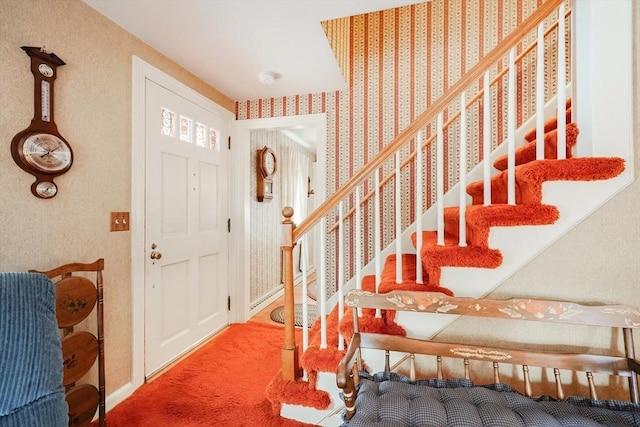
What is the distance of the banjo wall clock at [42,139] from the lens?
139 centimetres

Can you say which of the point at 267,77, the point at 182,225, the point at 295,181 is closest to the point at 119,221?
the point at 182,225

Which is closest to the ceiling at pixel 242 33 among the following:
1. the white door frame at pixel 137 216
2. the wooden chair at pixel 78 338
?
the white door frame at pixel 137 216

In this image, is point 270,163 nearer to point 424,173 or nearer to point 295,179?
point 295,179

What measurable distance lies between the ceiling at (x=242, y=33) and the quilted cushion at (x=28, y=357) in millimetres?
1547

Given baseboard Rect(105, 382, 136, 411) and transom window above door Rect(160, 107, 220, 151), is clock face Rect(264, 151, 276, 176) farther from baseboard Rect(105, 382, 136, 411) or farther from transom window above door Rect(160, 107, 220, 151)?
baseboard Rect(105, 382, 136, 411)

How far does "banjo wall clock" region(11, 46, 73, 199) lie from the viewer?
1.39m

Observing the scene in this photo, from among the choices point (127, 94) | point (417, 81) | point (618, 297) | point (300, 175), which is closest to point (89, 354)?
point (127, 94)

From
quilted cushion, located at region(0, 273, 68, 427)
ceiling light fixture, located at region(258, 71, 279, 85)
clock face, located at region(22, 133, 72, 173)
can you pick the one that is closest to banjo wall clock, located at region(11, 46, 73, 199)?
clock face, located at region(22, 133, 72, 173)

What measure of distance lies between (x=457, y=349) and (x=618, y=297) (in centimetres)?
75

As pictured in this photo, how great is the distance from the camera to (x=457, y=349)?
1.38m

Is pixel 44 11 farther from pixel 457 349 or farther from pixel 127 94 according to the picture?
pixel 457 349

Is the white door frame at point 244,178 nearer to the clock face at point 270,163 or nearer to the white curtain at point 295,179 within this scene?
the clock face at point 270,163

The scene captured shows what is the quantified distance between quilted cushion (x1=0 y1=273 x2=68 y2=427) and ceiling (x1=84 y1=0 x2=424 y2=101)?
155 cm

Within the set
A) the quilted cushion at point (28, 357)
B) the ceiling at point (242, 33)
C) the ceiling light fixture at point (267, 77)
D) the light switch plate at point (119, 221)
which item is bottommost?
the quilted cushion at point (28, 357)
